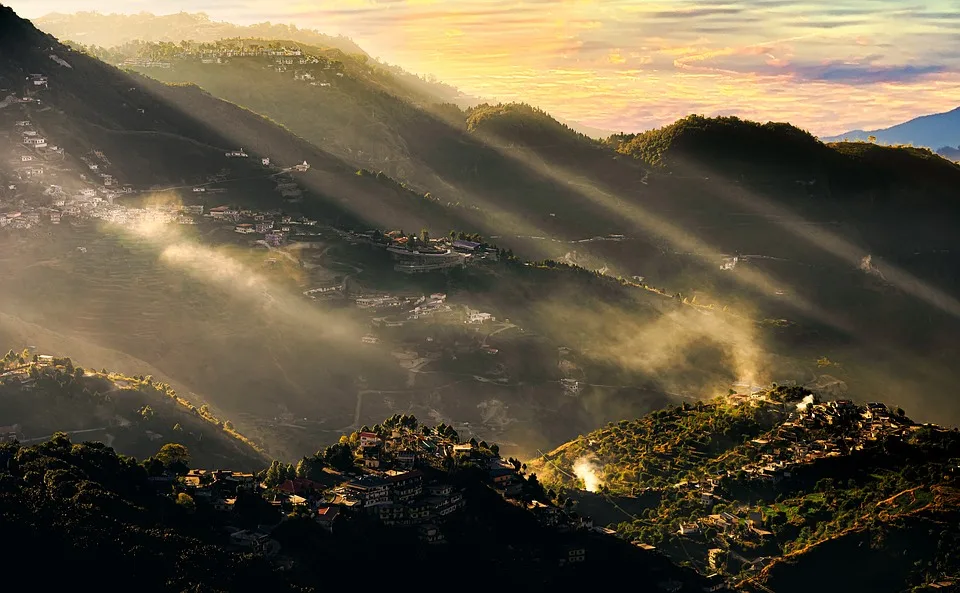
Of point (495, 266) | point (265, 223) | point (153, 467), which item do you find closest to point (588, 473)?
point (153, 467)

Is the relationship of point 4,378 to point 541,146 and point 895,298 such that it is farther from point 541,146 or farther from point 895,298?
point 541,146

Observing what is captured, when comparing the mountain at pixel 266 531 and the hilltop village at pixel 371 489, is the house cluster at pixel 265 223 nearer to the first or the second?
the hilltop village at pixel 371 489

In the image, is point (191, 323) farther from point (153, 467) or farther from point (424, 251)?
point (153, 467)

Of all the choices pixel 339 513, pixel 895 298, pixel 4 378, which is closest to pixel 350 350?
pixel 4 378

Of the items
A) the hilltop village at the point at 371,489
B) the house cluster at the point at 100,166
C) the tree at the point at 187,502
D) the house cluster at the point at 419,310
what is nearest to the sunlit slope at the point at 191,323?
the house cluster at the point at 419,310

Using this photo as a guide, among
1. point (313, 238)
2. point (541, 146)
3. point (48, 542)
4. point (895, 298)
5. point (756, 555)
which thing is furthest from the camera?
point (541, 146)
